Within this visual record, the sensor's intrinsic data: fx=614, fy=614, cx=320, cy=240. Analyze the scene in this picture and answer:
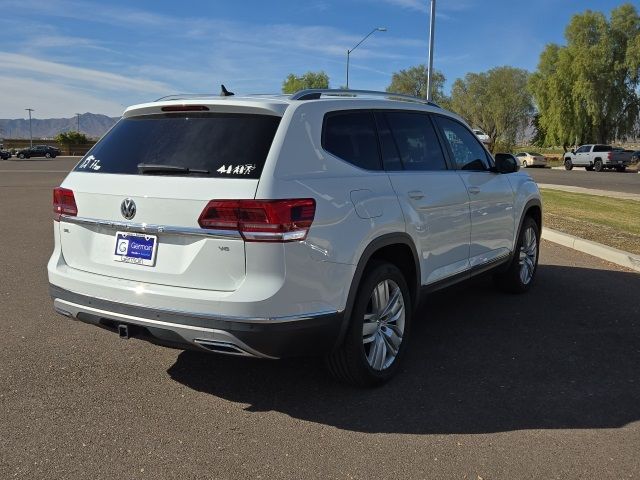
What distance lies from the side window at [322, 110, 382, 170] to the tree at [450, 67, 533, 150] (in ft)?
255

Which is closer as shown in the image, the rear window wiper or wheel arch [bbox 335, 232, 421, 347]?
the rear window wiper

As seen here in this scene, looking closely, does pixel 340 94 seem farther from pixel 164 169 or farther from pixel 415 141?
pixel 164 169

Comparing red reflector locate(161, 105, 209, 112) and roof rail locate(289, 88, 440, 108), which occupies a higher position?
roof rail locate(289, 88, 440, 108)

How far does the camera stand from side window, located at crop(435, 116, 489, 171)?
519cm

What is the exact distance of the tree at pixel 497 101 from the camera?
79312 mm

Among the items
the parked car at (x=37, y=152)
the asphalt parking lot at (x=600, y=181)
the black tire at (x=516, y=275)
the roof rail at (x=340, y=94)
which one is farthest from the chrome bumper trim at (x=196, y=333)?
the parked car at (x=37, y=152)

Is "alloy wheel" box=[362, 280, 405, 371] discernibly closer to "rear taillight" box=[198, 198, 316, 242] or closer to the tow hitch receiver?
"rear taillight" box=[198, 198, 316, 242]

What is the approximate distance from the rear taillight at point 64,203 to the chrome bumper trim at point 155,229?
2.5 inches

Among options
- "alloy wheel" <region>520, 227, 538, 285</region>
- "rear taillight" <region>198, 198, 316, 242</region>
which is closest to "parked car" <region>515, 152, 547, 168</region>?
"alloy wheel" <region>520, 227, 538, 285</region>

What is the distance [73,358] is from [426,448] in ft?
8.64

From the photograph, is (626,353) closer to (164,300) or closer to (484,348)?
(484,348)

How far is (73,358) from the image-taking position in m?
4.43

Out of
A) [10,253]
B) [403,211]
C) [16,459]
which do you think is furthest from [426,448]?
[10,253]

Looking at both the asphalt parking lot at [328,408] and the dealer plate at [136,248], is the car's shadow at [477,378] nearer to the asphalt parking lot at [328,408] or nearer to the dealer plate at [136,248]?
the asphalt parking lot at [328,408]
